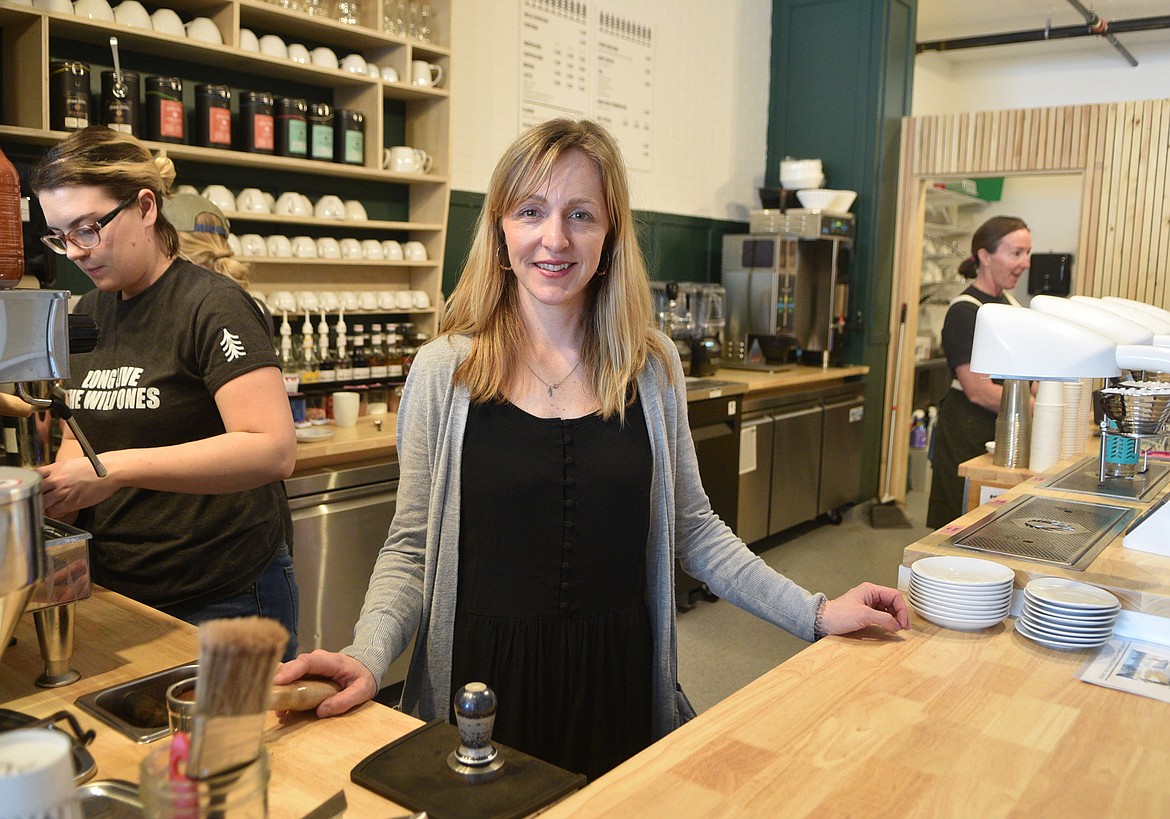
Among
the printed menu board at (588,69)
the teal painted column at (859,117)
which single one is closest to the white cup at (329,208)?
the printed menu board at (588,69)

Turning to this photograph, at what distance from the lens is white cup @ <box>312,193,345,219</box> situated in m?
3.71

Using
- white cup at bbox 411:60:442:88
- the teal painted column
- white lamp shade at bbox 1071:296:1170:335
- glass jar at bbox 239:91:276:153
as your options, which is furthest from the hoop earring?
the teal painted column

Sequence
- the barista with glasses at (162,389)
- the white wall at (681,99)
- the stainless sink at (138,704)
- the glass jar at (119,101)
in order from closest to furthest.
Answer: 1. the stainless sink at (138,704)
2. the barista with glasses at (162,389)
3. the glass jar at (119,101)
4. the white wall at (681,99)

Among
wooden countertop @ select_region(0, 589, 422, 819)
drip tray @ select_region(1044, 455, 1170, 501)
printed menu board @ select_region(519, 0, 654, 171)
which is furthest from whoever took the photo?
printed menu board @ select_region(519, 0, 654, 171)

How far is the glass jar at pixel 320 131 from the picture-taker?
11.8 feet

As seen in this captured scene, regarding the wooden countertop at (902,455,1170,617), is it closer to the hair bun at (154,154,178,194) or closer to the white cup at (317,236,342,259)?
the hair bun at (154,154,178,194)

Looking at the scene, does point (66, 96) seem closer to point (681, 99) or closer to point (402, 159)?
point (402, 159)

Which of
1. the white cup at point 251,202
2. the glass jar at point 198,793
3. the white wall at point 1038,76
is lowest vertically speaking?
the glass jar at point 198,793

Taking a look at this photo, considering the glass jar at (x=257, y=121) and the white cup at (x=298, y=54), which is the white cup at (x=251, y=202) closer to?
the glass jar at (x=257, y=121)

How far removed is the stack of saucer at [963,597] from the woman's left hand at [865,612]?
7 centimetres

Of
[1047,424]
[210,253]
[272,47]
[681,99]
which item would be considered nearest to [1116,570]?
[1047,424]

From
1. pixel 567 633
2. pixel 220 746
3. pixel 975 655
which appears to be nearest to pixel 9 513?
pixel 220 746

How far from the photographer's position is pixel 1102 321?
2.06 meters

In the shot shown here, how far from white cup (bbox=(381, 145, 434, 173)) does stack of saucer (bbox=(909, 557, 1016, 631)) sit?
279cm
